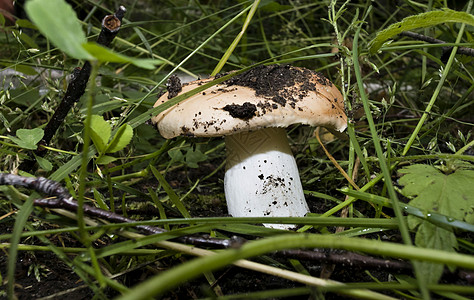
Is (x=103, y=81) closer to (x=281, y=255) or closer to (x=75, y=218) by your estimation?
(x=75, y=218)

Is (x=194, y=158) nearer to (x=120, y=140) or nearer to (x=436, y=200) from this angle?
(x=120, y=140)

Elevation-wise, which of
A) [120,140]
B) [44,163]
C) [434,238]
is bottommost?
[434,238]

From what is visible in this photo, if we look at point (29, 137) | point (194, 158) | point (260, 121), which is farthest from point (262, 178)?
point (29, 137)

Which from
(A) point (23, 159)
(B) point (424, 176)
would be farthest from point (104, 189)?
(B) point (424, 176)

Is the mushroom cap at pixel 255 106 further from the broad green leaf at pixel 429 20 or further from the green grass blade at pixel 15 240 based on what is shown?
the green grass blade at pixel 15 240

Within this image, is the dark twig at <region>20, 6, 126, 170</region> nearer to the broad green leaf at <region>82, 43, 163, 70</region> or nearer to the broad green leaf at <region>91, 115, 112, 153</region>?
the broad green leaf at <region>91, 115, 112, 153</region>

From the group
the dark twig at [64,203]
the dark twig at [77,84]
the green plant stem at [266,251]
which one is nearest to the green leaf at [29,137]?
the dark twig at [77,84]

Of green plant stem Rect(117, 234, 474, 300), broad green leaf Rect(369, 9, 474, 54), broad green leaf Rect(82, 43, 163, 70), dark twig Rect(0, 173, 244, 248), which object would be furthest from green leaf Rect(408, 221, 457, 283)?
broad green leaf Rect(82, 43, 163, 70)
